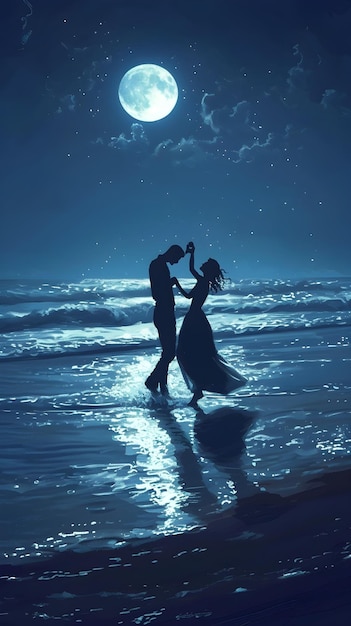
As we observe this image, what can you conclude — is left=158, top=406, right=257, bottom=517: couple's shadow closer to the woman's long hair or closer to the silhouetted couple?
the silhouetted couple

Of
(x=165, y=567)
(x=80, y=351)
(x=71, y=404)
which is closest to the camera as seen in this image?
(x=165, y=567)

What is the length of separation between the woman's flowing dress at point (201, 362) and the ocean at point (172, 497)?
21cm

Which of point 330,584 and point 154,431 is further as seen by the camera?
point 154,431

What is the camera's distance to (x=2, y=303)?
2711cm

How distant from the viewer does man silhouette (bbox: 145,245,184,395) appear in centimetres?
663

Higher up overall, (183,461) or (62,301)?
(62,301)

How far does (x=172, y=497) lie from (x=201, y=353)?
281 cm

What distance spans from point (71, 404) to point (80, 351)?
16.8 ft

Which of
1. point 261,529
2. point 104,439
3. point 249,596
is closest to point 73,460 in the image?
point 104,439

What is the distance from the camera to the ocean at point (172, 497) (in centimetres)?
261

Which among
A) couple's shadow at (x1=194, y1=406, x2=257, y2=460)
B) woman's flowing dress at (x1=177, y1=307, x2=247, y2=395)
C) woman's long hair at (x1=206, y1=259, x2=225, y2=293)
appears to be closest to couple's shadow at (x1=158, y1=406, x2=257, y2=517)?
couple's shadow at (x1=194, y1=406, x2=257, y2=460)

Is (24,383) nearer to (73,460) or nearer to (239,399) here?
(239,399)

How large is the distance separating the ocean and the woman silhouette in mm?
211

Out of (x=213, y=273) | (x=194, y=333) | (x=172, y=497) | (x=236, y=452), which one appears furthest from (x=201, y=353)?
(x=172, y=497)
